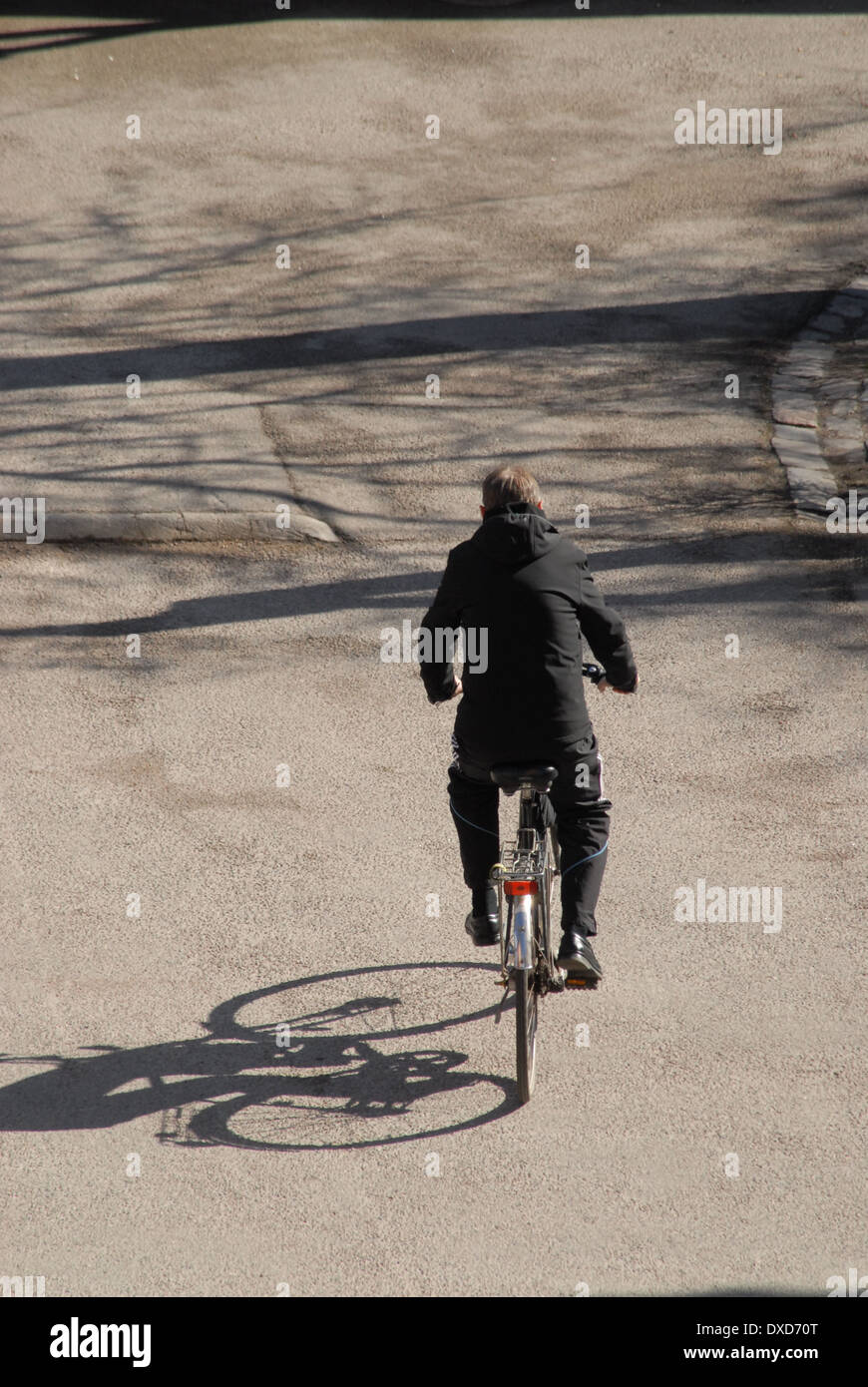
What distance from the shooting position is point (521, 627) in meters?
4.68

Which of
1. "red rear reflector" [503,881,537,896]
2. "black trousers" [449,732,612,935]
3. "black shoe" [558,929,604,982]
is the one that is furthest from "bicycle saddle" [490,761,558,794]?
"black shoe" [558,929,604,982]

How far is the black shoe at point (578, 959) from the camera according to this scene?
488cm

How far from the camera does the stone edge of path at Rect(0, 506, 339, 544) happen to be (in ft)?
27.3

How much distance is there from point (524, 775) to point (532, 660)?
39cm

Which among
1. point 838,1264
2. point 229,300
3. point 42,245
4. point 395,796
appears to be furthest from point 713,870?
point 42,245

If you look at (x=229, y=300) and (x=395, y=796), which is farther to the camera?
(x=229, y=300)

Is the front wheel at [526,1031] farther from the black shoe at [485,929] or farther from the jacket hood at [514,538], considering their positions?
the jacket hood at [514,538]

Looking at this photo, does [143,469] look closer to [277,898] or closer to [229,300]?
[229,300]

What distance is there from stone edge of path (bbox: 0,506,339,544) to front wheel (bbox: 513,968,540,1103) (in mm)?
4144

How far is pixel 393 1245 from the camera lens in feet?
14.1

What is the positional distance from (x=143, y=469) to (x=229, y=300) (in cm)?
284

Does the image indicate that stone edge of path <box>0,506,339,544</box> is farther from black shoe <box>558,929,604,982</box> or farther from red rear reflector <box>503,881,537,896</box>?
red rear reflector <box>503,881,537,896</box>

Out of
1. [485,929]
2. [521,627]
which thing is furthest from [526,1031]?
[521,627]

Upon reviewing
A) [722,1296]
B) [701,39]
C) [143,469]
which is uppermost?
[701,39]
